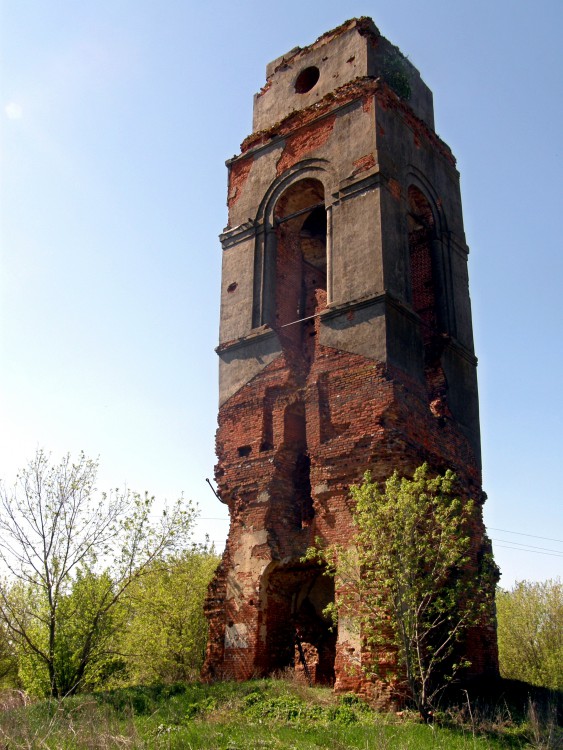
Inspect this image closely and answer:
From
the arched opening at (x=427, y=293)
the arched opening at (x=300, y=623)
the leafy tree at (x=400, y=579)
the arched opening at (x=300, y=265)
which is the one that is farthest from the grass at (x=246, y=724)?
the arched opening at (x=300, y=265)

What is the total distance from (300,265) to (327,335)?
10.5 feet

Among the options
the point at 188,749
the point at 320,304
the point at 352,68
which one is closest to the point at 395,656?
the point at 188,749

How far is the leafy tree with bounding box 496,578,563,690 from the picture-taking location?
19531mm

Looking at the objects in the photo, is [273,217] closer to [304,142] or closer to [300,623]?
[304,142]

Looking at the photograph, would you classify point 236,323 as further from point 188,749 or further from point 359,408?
point 188,749

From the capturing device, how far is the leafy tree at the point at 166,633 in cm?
1631

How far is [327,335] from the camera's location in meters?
12.3

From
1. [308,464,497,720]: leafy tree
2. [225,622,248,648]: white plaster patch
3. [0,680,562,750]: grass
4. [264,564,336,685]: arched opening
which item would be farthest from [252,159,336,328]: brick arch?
[0,680,562,750]: grass

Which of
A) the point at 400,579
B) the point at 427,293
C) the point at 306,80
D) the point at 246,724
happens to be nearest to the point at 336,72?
the point at 306,80

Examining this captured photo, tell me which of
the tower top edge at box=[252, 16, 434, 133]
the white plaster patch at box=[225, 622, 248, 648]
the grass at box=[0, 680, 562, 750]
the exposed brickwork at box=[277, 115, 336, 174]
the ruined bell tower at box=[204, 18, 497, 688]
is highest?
the tower top edge at box=[252, 16, 434, 133]

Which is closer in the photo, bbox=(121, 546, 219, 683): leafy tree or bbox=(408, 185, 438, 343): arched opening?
bbox=(408, 185, 438, 343): arched opening

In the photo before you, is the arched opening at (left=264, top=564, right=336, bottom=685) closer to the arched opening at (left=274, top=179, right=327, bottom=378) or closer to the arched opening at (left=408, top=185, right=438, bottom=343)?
the arched opening at (left=274, top=179, right=327, bottom=378)

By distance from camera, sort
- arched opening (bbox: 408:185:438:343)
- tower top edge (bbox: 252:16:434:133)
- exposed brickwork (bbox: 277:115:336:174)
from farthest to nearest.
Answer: tower top edge (bbox: 252:16:434:133)
exposed brickwork (bbox: 277:115:336:174)
arched opening (bbox: 408:185:438:343)

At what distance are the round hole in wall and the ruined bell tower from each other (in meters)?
0.03
